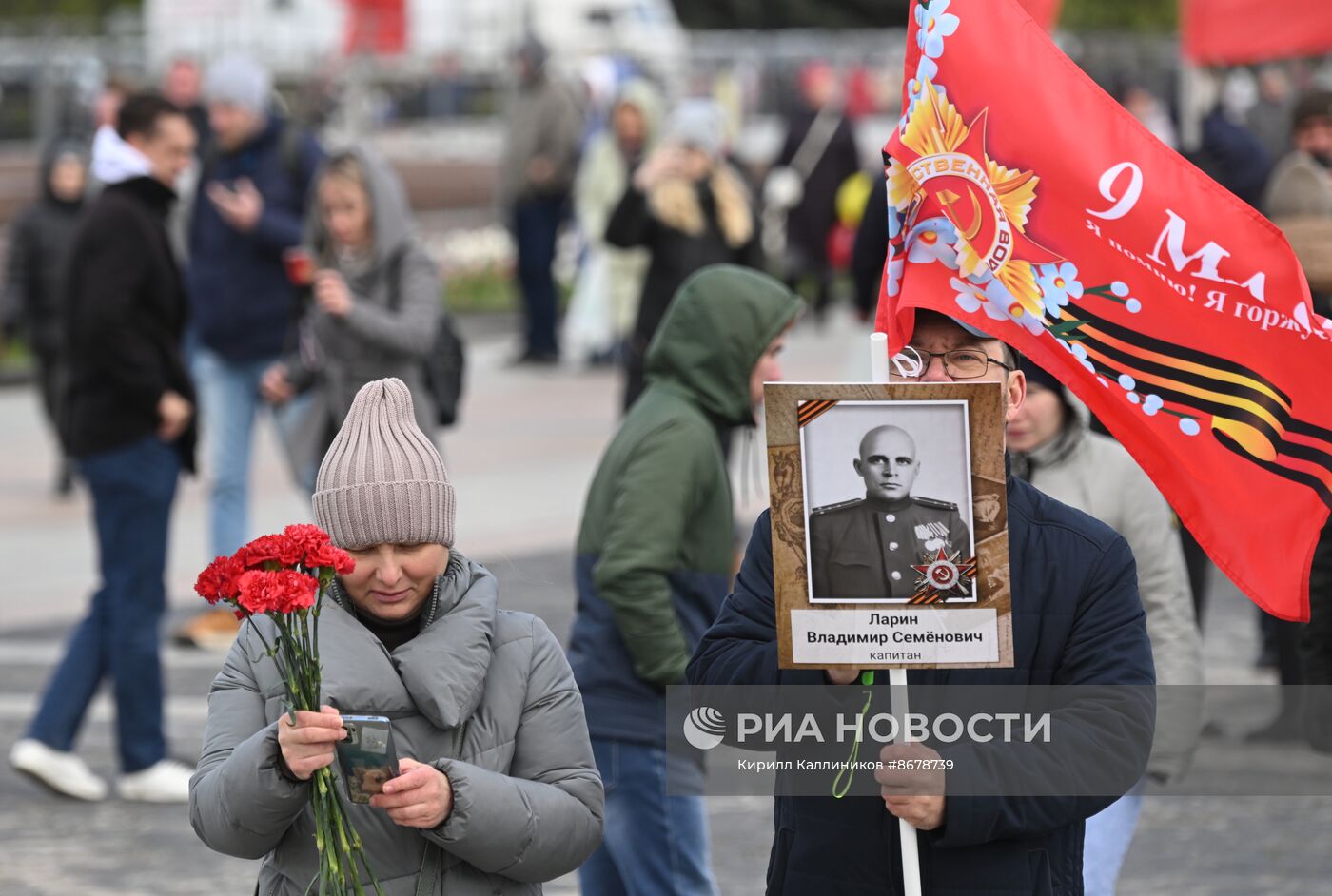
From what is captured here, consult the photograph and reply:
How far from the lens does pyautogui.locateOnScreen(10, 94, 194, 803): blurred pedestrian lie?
7.27 meters

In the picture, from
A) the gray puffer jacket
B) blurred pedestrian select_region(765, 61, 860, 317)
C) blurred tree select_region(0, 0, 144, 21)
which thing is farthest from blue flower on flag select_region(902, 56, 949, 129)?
blurred tree select_region(0, 0, 144, 21)

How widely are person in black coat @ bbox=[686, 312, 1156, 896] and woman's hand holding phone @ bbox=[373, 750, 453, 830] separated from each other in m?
0.46

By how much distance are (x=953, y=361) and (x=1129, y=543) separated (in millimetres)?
1317

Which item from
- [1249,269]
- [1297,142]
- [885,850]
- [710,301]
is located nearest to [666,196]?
[1297,142]

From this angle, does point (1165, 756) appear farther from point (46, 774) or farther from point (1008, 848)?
point (46, 774)

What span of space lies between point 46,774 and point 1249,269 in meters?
4.70

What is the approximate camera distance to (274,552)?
3.24 meters

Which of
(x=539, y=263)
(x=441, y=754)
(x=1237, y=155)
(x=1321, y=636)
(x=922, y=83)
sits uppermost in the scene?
(x=922, y=83)

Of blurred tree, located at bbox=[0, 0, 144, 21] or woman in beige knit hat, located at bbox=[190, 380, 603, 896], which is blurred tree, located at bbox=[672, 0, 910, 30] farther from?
woman in beige knit hat, located at bbox=[190, 380, 603, 896]

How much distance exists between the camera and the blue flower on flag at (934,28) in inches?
151

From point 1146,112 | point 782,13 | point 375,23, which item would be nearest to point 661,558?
point 375,23

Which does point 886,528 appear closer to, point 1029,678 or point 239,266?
point 1029,678

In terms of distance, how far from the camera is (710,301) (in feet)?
16.5

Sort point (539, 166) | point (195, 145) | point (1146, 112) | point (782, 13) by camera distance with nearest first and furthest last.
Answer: point (195, 145) → point (539, 166) → point (1146, 112) → point (782, 13)
